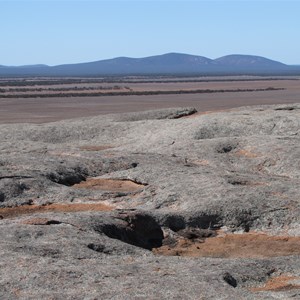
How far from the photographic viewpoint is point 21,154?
29.7 metres

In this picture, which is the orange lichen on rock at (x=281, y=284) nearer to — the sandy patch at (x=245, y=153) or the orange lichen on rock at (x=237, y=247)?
the orange lichen on rock at (x=237, y=247)

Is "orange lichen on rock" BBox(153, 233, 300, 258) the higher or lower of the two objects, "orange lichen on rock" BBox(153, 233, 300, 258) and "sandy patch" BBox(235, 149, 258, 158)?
the lower

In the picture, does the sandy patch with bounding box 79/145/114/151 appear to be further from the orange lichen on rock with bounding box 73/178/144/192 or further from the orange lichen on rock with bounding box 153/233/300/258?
the orange lichen on rock with bounding box 153/233/300/258

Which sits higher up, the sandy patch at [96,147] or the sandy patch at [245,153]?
the sandy patch at [245,153]

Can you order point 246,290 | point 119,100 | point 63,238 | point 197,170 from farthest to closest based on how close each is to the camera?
point 119,100 → point 197,170 → point 63,238 → point 246,290

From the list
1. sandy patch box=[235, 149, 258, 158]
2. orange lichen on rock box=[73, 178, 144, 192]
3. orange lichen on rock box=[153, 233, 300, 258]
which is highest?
sandy patch box=[235, 149, 258, 158]

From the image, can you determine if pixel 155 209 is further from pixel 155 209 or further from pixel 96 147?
pixel 96 147

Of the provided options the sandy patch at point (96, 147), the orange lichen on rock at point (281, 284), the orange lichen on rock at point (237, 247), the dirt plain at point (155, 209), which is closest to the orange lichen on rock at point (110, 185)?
the dirt plain at point (155, 209)

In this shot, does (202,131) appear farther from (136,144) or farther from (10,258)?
(10,258)

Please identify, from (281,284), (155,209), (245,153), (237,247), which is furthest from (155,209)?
(245,153)

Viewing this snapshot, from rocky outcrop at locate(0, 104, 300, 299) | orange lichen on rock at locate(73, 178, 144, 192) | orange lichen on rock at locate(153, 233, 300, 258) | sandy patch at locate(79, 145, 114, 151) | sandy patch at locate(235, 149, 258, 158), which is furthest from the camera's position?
sandy patch at locate(79, 145, 114, 151)

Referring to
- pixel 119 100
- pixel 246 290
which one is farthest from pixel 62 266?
pixel 119 100

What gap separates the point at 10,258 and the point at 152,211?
24.6 feet

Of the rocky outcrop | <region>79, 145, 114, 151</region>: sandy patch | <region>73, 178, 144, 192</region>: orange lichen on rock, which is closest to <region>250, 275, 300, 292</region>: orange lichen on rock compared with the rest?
the rocky outcrop
